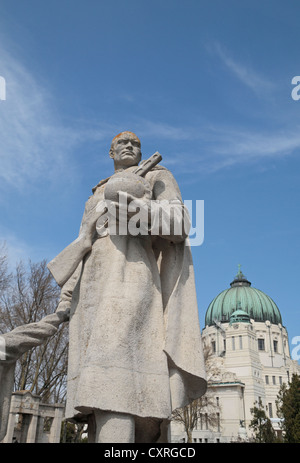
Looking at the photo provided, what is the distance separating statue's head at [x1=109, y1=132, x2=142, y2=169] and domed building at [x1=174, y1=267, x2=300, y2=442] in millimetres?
73804

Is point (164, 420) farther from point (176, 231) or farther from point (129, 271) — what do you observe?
point (176, 231)

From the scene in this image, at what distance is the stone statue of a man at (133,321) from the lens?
10.4ft

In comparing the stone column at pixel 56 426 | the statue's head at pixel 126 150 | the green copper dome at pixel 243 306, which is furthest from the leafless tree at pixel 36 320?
the green copper dome at pixel 243 306

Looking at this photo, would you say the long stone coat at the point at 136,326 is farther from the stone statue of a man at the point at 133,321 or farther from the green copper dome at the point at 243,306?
the green copper dome at the point at 243,306

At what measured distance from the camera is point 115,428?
308 cm

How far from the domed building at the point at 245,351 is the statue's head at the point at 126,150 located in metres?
73.8

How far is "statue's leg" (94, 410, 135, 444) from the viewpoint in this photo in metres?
3.07

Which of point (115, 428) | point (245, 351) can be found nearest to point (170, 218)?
point (115, 428)

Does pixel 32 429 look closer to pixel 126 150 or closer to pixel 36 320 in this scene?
pixel 36 320

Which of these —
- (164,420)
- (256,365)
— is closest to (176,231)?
(164,420)

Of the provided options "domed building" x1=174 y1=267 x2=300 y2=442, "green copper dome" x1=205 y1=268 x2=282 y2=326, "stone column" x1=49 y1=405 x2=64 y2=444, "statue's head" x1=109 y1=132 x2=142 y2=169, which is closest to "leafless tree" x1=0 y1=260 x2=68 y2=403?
"stone column" x1=49 y1=405 x2=64 y2=444

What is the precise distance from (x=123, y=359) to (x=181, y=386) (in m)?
0.57

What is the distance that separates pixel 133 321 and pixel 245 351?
89.5m

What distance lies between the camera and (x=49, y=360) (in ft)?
99.7
